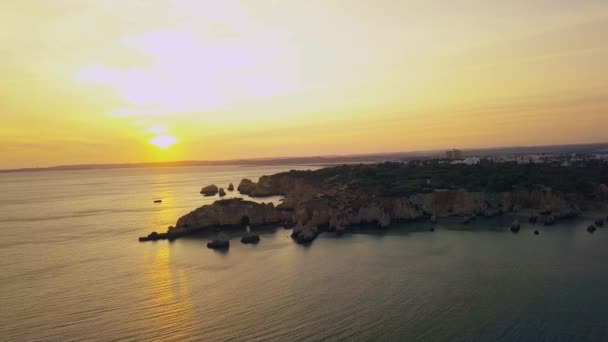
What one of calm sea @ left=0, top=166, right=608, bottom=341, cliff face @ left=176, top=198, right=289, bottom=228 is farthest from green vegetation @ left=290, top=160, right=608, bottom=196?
cliff face @ left=176, top=198, right=289, bottom=228

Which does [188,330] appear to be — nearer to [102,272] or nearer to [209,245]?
[102,272]

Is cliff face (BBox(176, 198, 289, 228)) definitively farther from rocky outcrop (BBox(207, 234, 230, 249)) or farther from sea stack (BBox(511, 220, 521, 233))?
sea stack (BBox(511, 220, 521, 233))

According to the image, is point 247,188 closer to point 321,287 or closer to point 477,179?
point 477,179

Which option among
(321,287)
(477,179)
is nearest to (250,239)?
(321,287)

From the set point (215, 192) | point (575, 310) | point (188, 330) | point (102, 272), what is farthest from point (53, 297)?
point (215, 192)

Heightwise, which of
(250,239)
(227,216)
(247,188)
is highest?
(247,188)

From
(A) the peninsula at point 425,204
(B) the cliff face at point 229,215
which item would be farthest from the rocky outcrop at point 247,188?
(B) the cliff face at point 229,215

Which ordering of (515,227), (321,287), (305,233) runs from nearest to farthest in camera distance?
1. (321,287)
2. (305,233)
3. (515,227)

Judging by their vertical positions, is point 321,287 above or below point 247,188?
below
